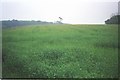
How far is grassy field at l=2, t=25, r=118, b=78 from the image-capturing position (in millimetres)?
3518

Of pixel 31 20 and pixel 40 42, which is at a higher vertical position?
pixel 31 20

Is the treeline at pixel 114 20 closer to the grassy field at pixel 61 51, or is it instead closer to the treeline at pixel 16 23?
the grassy field at pixel 61 51

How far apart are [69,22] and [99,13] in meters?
0.51

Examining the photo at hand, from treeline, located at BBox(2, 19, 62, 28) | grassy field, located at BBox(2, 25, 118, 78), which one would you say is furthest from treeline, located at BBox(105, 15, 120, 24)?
treeline, located at BBox(2, 19, 62, 28)

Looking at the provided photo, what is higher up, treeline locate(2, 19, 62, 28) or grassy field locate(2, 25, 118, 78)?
treeline locate(2, 19, 62, 28)

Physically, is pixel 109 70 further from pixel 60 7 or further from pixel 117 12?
pixel 60 7

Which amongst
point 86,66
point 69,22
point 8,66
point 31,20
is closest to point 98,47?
point 86,66

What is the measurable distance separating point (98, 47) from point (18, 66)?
134 centimetres

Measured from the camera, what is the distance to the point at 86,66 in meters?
3.52

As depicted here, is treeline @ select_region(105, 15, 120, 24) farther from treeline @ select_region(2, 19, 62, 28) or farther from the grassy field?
treeline @ select_region(2, 19, 62, 28)

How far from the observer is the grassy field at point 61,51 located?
352cm

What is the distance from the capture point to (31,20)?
141 inches

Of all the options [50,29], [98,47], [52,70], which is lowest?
[52,70]

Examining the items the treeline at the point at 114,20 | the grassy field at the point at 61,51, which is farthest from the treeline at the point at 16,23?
the treeline at the point at 114,20
